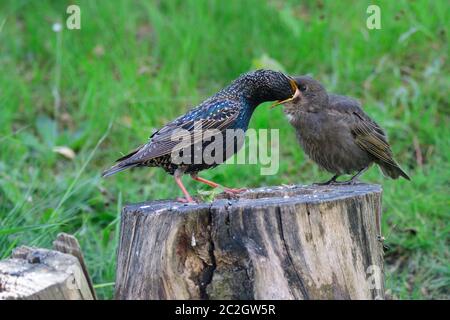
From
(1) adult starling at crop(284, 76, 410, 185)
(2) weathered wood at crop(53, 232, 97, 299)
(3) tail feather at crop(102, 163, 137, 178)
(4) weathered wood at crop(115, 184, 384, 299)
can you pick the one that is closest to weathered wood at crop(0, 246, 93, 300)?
(2) weathered wood at crop(53, 232, 97, 299)

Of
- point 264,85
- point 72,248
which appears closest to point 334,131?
point 264,85

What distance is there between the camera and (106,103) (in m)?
7.93

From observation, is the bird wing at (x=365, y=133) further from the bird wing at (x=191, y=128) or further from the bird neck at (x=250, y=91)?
the bird wing at (x=191, y=128)

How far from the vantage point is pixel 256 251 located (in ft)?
13.2

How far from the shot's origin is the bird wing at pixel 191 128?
16.4ft

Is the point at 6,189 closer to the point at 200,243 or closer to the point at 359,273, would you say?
the point at 200,243

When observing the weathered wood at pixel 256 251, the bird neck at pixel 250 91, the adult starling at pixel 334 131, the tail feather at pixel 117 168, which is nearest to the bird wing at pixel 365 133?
the adult starling at pixel 334 131

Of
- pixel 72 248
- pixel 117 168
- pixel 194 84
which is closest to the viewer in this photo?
pixel 72 248

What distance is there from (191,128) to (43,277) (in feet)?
5.23

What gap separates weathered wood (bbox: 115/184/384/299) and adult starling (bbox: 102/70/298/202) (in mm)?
807

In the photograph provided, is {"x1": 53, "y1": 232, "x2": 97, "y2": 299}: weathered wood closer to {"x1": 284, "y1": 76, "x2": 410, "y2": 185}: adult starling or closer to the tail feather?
the tail feather

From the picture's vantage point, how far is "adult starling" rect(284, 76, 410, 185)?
5.80 m

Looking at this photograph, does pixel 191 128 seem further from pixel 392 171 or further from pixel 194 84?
pixel 194 84

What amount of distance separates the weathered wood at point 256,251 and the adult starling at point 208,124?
2.65 ft
